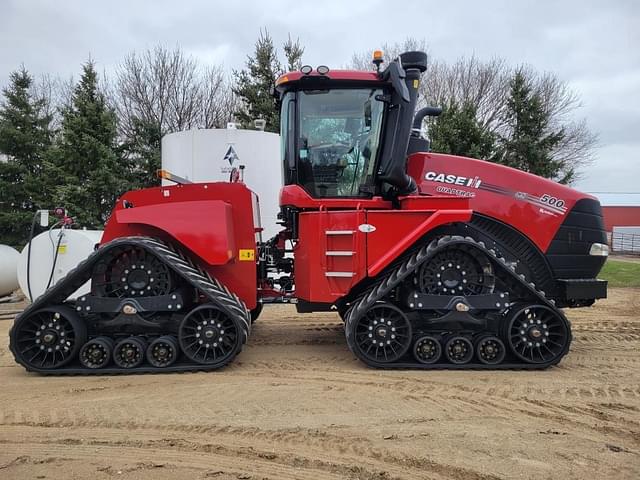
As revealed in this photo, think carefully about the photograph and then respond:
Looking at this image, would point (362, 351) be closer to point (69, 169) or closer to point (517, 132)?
point (69, 169)

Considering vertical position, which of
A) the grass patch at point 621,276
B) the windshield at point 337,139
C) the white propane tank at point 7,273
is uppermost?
the windshield at point 337,139

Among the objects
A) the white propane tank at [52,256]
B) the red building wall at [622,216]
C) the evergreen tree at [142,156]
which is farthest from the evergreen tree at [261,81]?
the red building wall at [622,216]

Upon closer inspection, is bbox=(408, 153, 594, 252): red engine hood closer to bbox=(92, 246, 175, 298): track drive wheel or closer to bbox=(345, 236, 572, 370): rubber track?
bbox=(345, 236, 572, 370): rubber track

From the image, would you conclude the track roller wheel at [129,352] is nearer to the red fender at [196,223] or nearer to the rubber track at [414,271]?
the red fender at [196,223]

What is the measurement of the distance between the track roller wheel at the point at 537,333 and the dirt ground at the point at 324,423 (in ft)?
0.63

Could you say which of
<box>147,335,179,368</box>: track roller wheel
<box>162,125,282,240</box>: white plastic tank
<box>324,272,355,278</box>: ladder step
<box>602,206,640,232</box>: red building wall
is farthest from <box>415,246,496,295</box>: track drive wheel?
<box>602,206,640,232</box>: red building wall

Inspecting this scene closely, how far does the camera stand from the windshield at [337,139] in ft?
18.0

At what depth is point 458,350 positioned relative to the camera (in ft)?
17.0

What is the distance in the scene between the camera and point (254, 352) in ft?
19.6

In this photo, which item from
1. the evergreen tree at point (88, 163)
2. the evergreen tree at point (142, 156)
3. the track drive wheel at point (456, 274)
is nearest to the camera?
the track drive wheel at point (456, 274)

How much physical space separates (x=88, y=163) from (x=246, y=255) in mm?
13046

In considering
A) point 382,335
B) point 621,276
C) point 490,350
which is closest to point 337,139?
point 382,335

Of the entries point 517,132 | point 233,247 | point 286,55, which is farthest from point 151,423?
point 286,55

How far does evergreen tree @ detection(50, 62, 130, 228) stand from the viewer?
51.4ft
